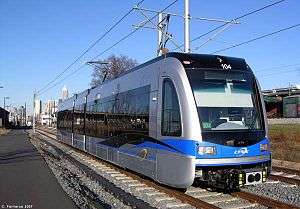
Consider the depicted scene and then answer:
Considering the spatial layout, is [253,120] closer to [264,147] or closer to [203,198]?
[264,147]

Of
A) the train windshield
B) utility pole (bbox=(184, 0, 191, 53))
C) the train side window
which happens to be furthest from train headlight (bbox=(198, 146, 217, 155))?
utility pole (bbox=(184, 0, 191, 53))

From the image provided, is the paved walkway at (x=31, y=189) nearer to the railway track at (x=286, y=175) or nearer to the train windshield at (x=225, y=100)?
the train windshield at (x=225, y=100)

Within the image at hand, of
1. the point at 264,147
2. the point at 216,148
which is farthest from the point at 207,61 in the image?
the point at 264,147

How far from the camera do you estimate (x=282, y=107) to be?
78.3 meters

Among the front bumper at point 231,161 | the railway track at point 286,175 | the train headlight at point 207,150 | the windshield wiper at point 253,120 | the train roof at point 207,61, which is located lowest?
the railway track at point 286,175

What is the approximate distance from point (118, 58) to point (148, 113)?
80733 millimetres

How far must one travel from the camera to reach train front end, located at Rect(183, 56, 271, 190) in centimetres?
945

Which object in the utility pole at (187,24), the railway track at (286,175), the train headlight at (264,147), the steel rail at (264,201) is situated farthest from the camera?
the utility pole at (187,24)

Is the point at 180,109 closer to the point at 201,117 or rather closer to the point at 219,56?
the point at 201,117

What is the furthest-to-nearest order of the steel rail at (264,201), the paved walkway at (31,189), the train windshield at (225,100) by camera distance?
the train windshield at (225,100) < the paved walkway at (31,189) < the steel rail at (264,201)

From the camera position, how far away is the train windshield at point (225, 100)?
382 inches

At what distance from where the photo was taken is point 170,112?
10.3m

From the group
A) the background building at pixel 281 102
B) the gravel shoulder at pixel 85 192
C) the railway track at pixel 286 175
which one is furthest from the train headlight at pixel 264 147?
the background building at pixel 281 102

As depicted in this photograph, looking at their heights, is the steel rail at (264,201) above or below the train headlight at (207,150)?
below
